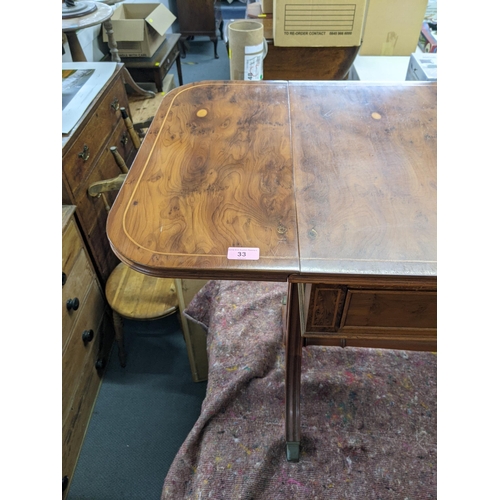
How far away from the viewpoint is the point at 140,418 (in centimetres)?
154

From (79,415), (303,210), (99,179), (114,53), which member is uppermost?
(303,210)

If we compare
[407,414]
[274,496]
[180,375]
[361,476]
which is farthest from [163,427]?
[407,414]

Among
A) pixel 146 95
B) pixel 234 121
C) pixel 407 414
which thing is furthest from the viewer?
pixel 146 95

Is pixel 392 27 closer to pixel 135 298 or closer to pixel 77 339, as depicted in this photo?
pixel 135 298

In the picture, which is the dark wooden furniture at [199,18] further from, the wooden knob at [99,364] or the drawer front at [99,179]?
the wooden knob at [99,364]

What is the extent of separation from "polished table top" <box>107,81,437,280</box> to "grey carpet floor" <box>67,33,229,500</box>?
109 centimetres

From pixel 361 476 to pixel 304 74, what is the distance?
6.03 feet

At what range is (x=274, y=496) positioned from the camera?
3.29 ft

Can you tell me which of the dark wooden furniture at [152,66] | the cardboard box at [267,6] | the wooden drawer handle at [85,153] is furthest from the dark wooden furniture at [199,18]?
the wooden drawer handle at [85,153]

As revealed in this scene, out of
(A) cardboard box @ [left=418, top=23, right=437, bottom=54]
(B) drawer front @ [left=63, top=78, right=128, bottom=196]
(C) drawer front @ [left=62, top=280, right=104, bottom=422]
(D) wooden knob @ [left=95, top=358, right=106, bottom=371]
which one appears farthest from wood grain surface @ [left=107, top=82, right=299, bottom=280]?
(A) cardboard box @ [left=418, top=23, right=437, bottom=54]

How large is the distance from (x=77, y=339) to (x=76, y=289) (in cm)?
18

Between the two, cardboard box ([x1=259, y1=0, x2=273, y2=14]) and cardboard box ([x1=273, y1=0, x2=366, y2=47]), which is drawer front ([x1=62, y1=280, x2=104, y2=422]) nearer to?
cardboard box ([x1=273, y1=0, x2=366, y2=47])

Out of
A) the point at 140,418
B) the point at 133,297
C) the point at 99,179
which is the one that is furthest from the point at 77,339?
the point at 99,179

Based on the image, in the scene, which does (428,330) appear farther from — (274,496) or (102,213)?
(102,213)
